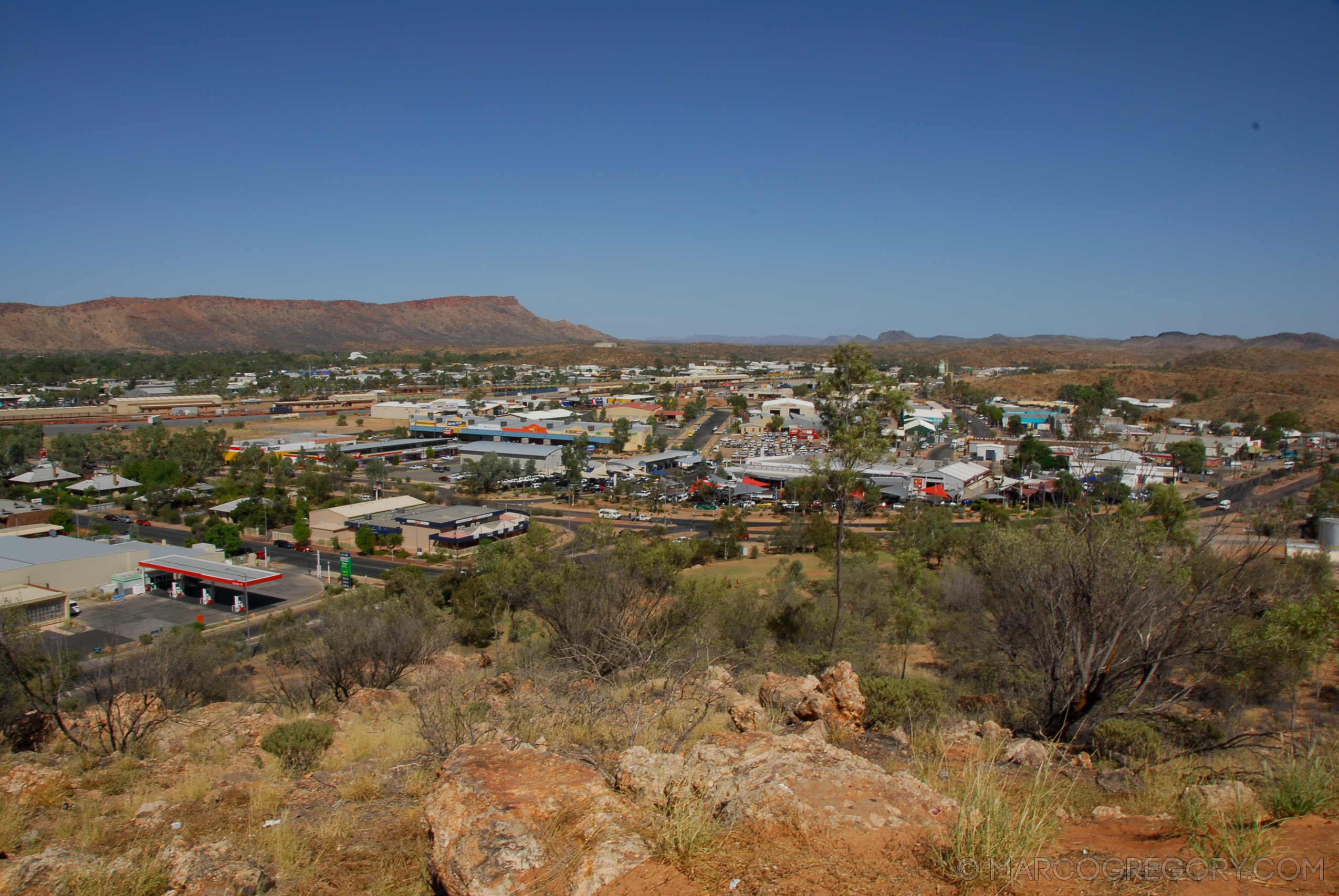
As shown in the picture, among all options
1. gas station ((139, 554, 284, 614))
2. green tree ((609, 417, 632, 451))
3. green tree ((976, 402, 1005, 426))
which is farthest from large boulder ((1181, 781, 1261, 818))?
green tree ((976, 402, 1005, 426))

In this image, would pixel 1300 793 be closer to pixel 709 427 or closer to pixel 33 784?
pixel 33 784

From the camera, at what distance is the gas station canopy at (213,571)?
82.6 ft

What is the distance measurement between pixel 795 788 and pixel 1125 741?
4372 millimetres

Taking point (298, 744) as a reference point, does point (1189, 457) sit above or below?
below

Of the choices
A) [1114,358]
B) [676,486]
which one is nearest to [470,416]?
[676,486]

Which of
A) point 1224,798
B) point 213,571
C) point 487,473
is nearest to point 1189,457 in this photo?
point 487,473

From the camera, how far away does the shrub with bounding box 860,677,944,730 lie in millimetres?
7672

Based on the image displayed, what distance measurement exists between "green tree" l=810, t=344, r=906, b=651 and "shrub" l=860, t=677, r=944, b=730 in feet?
15.2

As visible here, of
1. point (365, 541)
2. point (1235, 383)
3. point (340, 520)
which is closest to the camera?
point (365, 541)

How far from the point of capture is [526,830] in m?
3.41

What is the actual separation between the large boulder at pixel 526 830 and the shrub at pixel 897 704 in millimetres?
4620

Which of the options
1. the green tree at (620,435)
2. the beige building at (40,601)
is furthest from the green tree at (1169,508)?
the green tree at (620,435)

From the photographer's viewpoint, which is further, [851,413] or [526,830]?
[851,413]

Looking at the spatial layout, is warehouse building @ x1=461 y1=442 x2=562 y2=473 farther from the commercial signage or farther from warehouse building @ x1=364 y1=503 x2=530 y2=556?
the commercial signage
